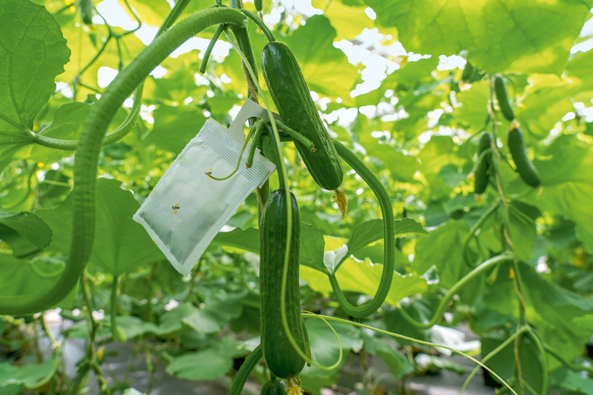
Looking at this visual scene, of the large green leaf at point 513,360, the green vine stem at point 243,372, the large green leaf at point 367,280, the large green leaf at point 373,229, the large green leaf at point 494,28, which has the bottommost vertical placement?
the large green leaf at point 513,360

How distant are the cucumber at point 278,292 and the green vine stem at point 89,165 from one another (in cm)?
14

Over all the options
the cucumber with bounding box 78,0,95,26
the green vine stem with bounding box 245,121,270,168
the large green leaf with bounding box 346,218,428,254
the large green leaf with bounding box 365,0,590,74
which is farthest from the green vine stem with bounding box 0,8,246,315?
the cucumber with bounding box 78,0,95,26

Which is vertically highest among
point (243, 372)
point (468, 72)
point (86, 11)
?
point (468, 72)

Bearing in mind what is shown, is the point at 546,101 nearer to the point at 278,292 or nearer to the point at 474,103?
the point at 474,103

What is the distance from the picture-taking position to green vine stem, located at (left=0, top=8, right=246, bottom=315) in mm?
233

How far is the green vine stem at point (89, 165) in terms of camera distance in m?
0.23

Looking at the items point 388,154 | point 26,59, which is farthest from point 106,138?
point 388,154

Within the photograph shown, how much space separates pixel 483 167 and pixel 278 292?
0.81 meters

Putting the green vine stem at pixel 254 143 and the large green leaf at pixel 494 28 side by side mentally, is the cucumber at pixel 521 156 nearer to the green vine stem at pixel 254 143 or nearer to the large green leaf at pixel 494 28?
the large green leaf at pixel 494 28

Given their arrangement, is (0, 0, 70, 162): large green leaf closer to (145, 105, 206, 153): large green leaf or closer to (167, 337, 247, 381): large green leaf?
(145, 105, 206, 153): large green leaf

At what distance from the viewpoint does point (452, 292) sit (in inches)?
27.7

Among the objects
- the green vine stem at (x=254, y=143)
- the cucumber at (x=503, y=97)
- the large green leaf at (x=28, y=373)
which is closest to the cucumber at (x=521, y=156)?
the cucumber at (x=503, y=97)

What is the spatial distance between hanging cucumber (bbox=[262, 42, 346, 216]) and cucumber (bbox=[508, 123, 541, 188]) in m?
0.73

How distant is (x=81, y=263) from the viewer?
24cm
